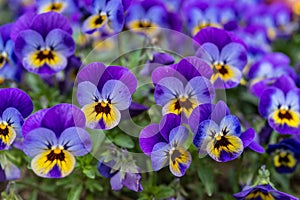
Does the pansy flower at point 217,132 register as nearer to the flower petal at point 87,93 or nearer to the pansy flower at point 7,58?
the flower petal at point 87,93

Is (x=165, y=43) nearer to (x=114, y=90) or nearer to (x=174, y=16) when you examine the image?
(x=174, y=16)

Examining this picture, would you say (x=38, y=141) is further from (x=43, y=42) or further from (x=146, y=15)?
(x=146, y=15)

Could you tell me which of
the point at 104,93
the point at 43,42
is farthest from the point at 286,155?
the point at 43,42

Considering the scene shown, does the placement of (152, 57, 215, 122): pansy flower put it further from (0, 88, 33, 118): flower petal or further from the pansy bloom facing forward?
(0, 88, 33, 118): flower petal

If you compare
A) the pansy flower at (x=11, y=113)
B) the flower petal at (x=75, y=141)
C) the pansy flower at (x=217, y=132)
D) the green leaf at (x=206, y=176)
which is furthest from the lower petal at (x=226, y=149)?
the pansy flower at (x=11, y=113)

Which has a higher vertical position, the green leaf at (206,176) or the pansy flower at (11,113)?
the pansy flower at (11,113)

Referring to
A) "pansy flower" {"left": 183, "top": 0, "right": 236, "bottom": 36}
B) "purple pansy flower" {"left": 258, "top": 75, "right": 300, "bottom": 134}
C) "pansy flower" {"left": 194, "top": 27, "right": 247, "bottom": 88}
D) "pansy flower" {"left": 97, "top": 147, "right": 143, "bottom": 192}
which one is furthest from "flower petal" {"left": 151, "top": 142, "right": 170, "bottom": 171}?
"pansy flower" {"left": 183, "top": 0, "right": 236, "bottom": 36}

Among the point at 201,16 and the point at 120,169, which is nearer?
the point at 120,169
